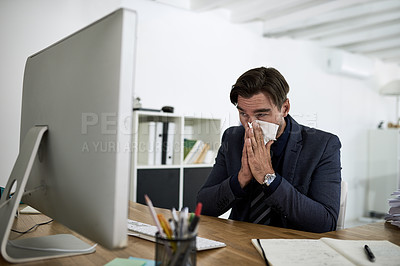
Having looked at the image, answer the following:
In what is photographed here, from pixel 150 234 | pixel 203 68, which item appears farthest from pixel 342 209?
pixel 203 68

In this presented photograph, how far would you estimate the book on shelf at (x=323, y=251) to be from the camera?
827 mm

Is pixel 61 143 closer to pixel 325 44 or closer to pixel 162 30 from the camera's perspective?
pixel 162 30

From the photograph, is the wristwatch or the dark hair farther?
the dark hair

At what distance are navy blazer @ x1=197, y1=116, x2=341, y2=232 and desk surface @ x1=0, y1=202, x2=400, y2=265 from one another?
0.44 ft

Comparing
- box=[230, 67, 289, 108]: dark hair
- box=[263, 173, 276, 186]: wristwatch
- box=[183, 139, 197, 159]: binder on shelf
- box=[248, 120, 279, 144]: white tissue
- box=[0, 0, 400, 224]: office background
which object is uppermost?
box=[0, 0, 400, 224]: office background

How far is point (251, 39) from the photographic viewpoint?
164 inches

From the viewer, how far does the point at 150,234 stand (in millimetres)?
996

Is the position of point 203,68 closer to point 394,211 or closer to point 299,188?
point 299,188

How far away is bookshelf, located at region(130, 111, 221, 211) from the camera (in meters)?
2.83

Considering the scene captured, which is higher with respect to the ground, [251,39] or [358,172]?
[251,39]

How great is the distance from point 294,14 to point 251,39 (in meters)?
0.57

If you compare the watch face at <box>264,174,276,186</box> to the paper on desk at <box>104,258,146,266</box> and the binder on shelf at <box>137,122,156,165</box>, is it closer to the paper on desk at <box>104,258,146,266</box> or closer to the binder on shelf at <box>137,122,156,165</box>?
the paper on desk at <box>104,258,146,266</box>

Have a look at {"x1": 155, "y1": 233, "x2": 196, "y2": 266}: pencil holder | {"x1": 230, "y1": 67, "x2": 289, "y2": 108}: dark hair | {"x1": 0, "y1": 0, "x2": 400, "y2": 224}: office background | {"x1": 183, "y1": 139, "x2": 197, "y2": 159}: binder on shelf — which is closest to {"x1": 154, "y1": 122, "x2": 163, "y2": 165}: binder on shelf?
{"x1": 183, "y1": 139, "x2": 197, "y2": 159}: binder on shelf

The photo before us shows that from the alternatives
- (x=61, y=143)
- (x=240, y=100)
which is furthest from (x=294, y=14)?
(x=61, y=143)
